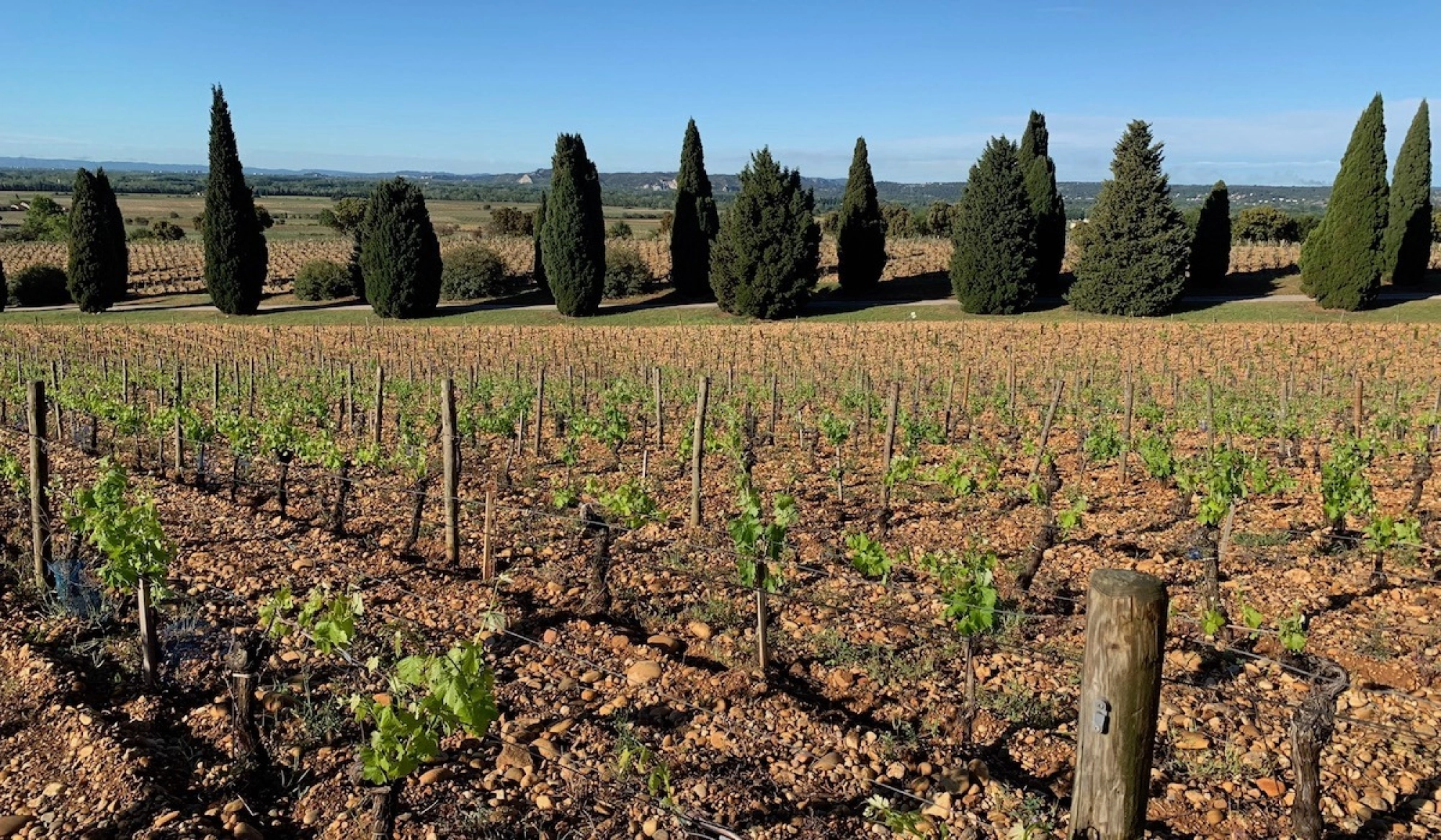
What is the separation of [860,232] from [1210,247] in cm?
1303

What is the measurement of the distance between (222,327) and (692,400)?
2077 cm

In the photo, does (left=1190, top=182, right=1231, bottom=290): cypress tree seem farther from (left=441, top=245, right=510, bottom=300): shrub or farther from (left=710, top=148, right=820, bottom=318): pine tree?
A: (left=441, top=245, right=510, bottom=300): shrub

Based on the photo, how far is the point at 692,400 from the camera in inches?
699

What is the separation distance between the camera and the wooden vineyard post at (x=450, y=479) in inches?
316

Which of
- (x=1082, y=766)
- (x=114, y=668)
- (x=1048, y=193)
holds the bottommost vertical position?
(x=114, y=668)

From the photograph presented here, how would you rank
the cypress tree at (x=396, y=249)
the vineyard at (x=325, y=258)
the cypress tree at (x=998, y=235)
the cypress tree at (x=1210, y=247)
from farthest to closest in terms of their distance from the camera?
the vineyard at (x=325, y=258) < the cypress tree at (x=1210, y=247) < the cypress tree at (x=396, y=249) < the cypress tree at (x=998, y=235)

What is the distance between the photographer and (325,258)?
1950 inches

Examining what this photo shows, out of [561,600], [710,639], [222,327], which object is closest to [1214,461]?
[710,639]

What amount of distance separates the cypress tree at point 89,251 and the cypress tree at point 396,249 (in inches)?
392

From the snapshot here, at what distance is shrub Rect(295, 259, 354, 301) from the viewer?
1473 inches

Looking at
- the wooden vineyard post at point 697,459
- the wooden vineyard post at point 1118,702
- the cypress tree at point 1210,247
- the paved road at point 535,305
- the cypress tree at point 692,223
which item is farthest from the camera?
the cypress tree at point 692,223

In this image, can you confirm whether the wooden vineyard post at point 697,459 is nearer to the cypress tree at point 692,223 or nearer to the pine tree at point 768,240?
the pine tree at point 768,240

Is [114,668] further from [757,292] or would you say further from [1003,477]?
[757,292]

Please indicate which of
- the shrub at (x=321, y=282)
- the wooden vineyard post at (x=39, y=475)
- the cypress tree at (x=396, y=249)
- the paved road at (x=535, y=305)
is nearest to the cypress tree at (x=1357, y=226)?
the paved road at (x=535, y=305)
